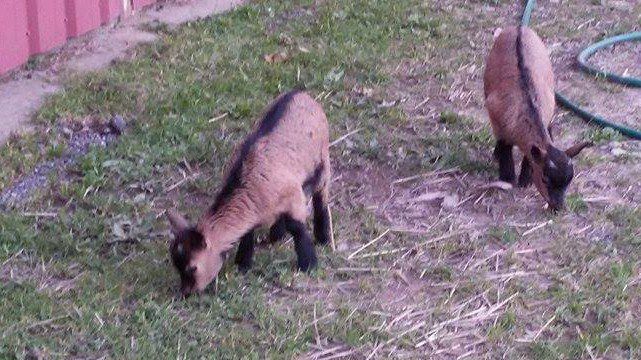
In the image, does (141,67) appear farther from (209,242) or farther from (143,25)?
(209,242)

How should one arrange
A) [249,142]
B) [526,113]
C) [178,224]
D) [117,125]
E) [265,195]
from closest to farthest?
[178,224] → [265,195] → [249,142] → [526,113] → [117,125]

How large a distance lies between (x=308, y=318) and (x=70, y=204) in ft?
6.94

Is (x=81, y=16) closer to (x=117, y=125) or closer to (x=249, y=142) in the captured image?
(x=117, y=125)

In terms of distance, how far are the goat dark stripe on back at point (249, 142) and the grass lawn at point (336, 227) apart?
526mm

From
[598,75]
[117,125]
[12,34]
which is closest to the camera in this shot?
[117,125]

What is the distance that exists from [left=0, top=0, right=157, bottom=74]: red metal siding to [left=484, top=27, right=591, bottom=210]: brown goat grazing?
3.91 meters

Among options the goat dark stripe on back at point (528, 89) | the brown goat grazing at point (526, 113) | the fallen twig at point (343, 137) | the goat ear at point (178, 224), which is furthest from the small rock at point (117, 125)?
the goat dark stripe on back at point (528, 89)

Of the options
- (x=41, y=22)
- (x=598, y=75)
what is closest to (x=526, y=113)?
(x=598, y=75)

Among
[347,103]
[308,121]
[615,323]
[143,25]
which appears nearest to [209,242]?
[308,121]

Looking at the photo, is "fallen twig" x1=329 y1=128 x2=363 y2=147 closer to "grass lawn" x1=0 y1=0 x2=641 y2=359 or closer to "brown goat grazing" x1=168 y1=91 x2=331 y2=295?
"grass lawn" x1=0 y1=0 x2=641 y2=359

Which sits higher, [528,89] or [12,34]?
[528,89]

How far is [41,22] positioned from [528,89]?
14.2 ft

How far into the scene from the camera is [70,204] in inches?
283

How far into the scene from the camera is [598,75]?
9.92 meters
